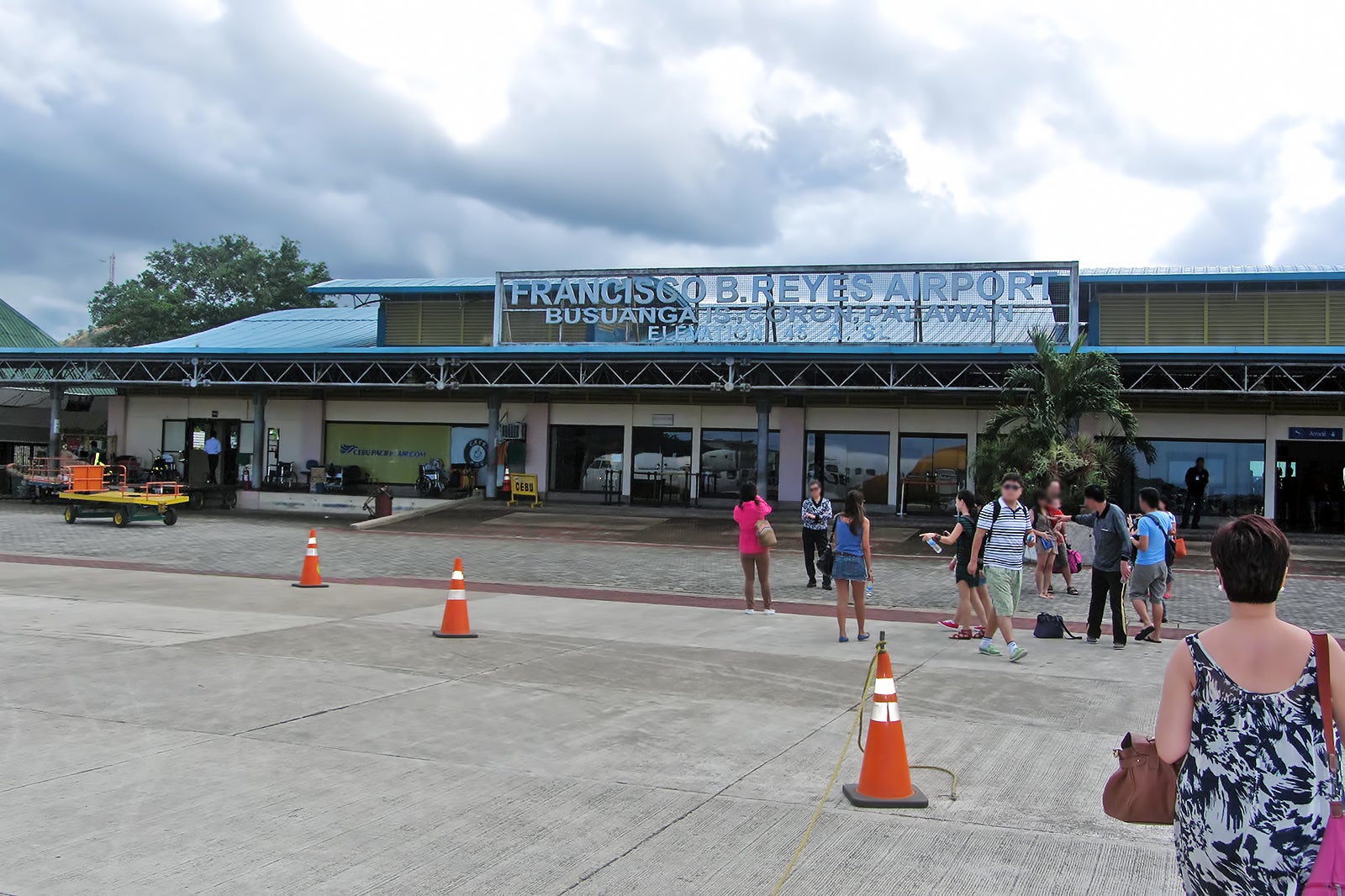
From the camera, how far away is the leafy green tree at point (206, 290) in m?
64.1

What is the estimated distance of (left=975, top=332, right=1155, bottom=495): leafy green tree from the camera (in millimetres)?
21719

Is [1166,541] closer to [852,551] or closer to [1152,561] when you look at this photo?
[1152,561]

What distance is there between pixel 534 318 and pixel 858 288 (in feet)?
34.7

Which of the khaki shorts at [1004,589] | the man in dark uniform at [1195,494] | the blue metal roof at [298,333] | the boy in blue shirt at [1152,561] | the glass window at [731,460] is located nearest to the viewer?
the khaki shorts at [1004,589]

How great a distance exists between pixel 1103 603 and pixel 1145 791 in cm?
893

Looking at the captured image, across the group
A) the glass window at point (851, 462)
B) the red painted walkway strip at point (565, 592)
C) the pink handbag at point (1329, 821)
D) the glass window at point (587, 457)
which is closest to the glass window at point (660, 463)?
the glass window at point (587, 457)

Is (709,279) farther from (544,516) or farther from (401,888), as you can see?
(401,888)

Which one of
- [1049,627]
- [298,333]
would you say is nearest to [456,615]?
[1049,627]

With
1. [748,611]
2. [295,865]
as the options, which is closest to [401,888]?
[295,865]

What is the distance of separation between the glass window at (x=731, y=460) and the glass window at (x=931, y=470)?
397 centimetres

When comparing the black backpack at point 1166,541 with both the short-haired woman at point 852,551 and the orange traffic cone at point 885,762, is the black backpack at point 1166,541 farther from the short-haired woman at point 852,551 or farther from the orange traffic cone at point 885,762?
the orange traffic cone at point 885,762

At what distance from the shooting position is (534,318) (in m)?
32.5

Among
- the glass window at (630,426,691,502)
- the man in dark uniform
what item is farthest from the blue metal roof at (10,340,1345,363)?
the glass window at (630,426,691,502)

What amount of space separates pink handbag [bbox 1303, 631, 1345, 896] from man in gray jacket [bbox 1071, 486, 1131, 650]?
847cm
